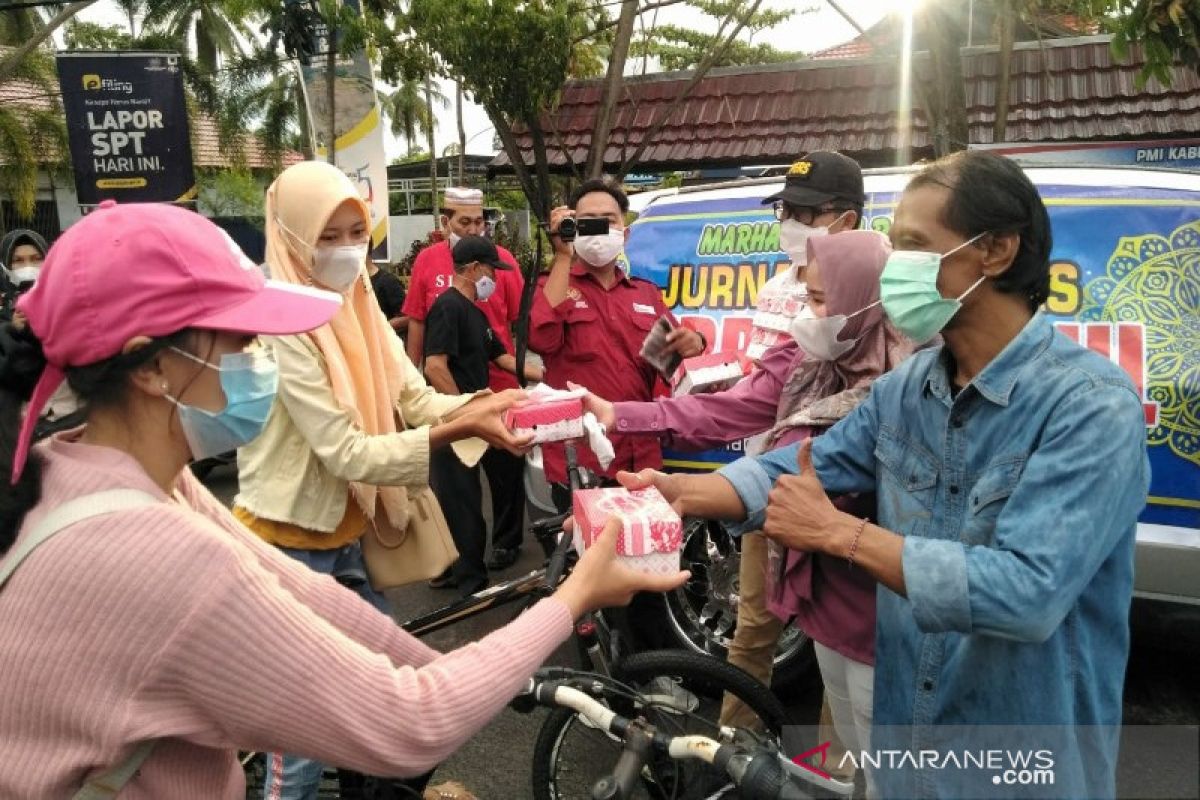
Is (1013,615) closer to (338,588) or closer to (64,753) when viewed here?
(338,588)

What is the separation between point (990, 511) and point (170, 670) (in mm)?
1334

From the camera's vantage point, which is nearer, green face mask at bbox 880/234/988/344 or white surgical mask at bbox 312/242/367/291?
green face mask at bbox 880/234/988/344

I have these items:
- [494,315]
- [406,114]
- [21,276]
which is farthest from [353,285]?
[406,114]

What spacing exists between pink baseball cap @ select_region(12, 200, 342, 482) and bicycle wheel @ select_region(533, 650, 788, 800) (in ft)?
5.35

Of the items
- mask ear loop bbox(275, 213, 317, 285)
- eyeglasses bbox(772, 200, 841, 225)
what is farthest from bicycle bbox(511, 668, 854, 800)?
eyeglasses bbox(772, 200, 841, 225)

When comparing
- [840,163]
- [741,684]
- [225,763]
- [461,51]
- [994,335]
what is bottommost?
[741,684]

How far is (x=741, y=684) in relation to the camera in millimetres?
2752

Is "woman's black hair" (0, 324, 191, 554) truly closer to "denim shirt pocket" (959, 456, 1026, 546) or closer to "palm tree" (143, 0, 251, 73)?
"denim shirt pocket" (959, 456, 1026, 546)

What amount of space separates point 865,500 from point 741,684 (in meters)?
0.82

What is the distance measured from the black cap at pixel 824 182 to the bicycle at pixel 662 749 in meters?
2.02

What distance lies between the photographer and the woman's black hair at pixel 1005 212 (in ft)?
5.52

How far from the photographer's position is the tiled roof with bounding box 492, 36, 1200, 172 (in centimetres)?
1058

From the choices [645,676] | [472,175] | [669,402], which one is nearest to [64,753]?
[645,676]

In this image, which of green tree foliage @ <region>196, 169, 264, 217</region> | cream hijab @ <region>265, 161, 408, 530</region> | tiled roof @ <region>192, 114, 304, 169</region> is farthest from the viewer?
green tree foliage @ <region>196, 169, 264, 217</region>
